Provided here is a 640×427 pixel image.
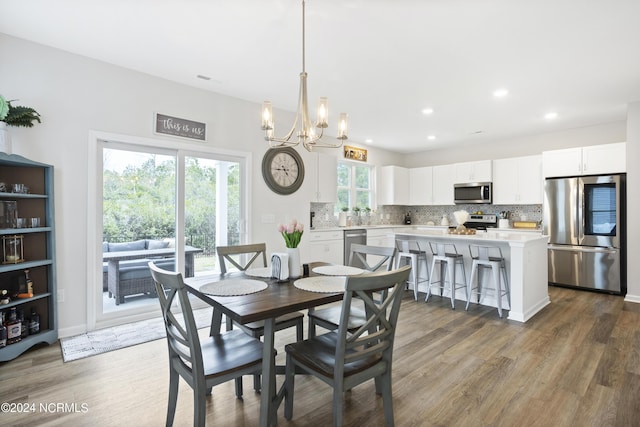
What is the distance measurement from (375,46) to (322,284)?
2121 millimetres

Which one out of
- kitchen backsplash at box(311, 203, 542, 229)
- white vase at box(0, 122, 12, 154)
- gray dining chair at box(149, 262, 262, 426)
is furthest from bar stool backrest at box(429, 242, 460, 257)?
white vase at box(0, 122, 12, 154)

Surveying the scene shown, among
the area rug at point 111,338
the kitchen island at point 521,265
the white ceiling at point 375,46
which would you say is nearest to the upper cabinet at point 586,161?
the white ceiling at point 375,46

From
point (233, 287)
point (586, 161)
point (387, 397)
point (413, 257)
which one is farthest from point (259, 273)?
point (586, 161)

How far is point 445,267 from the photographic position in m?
4.62

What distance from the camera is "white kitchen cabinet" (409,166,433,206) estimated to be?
7.14m

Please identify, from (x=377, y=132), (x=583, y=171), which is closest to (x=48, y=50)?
(x=377, y=132)

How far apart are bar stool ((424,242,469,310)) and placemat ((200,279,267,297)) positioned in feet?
9.28

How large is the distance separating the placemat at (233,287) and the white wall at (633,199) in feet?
16.2

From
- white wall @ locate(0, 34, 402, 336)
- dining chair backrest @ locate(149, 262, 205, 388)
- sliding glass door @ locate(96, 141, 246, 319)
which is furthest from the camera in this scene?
sliding glass door @ locate(96, 141, 246, 319)

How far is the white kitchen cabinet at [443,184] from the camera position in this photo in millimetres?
6812

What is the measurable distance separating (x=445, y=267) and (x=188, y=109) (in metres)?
3.97

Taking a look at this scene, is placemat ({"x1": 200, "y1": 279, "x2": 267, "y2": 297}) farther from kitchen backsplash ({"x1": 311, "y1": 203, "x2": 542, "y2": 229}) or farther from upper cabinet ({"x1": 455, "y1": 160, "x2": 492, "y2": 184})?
upper cabinet ({"x1": 455, "y1": 160, "x2": 492, "y2": 184})

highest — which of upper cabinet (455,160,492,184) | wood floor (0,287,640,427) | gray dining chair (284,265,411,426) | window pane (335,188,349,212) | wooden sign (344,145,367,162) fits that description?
wooden sign (344,145,367,162)

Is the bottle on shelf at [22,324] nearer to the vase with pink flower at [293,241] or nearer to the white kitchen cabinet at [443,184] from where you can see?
the vase with pink flower at [293,241]
